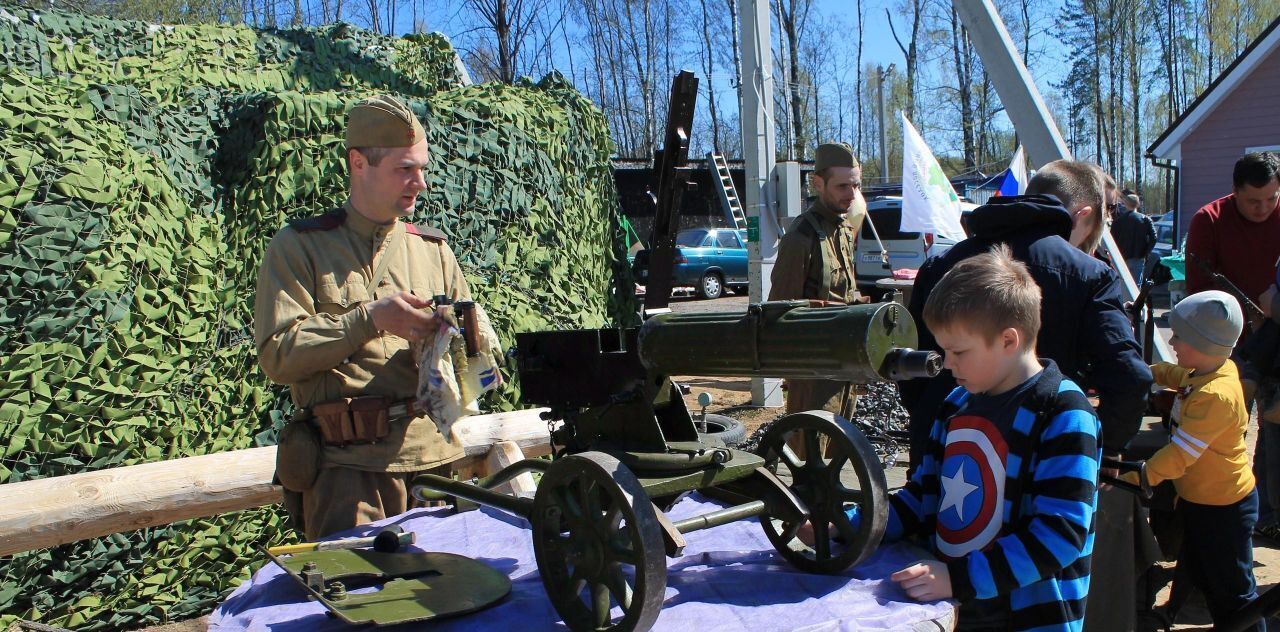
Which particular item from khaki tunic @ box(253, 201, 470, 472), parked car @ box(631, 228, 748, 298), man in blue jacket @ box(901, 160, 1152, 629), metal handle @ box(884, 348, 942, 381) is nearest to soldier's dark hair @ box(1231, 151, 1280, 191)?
man in blue jacket @ box(901, 160, 1152, 629)

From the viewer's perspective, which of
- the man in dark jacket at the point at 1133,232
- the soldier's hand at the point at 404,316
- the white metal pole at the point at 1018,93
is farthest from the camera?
the man in dark jacket at the point at 1133,232

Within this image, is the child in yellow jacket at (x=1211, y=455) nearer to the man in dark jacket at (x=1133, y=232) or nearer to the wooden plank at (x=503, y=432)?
the wooden plank at (x=503, y=432)

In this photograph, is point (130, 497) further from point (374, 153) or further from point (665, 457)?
point (665, 457)

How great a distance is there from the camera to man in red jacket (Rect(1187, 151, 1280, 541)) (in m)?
4.98

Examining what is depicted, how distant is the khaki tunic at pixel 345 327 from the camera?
8.43ft

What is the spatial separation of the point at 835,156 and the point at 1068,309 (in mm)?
2348

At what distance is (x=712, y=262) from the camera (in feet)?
71.0

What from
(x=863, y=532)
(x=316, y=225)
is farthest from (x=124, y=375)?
(x=863, y=532)

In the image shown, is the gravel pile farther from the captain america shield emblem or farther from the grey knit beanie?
the captain america shield emblem

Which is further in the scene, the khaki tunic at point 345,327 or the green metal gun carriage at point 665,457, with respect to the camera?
the khaki tunic at point 345,327

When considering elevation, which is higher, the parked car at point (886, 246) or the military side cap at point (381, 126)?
the military side cap at point (381, 126)

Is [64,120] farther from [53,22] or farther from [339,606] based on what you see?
[339,606]


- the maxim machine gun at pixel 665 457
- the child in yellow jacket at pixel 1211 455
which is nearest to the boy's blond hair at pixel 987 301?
the maxim machine gun at pixel 665 457

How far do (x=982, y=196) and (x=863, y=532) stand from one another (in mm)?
23022
